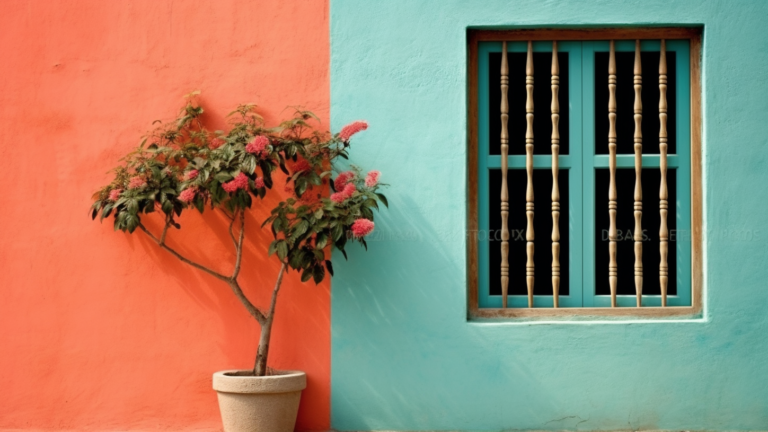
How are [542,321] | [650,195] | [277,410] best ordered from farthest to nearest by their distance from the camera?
[650,195]
[542,321]
[277,410]

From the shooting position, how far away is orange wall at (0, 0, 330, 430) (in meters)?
5.11

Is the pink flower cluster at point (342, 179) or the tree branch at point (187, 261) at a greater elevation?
the pink flower cluster at point (342, 179)

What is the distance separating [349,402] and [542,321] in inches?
47.4

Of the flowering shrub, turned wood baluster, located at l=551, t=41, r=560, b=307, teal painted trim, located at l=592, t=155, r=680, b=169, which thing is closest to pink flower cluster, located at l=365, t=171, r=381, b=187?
the flowering shrub

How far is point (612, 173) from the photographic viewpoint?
5102 mm

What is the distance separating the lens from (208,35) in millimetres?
5172

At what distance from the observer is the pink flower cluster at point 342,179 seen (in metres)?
4.82

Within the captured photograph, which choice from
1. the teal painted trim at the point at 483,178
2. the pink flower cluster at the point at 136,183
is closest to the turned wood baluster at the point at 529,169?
the teal painted trim at the point at 483,178

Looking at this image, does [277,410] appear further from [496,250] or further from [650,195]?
[650,195]

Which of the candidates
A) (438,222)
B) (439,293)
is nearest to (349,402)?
(439,293)

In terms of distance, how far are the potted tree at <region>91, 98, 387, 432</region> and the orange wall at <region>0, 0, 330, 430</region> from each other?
0.51 ft

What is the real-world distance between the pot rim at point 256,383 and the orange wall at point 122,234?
0.35 meters

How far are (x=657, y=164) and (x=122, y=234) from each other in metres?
3.19

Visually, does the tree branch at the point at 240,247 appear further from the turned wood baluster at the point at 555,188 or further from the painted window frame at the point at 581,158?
the turned wood baluster at the point at 555,188
